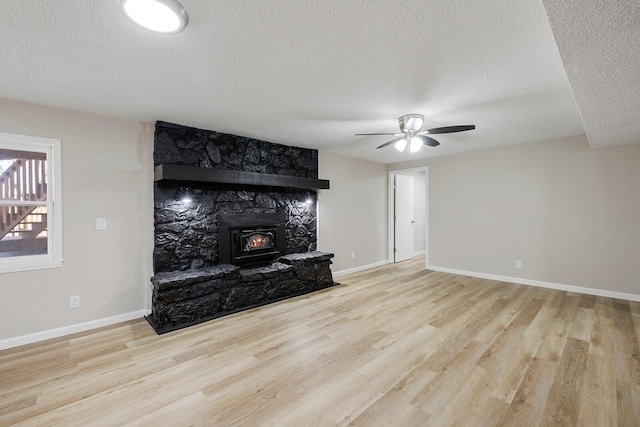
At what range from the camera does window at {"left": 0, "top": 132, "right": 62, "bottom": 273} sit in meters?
2.72

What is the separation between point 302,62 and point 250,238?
271 cm

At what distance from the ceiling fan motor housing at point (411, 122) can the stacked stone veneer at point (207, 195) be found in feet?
6.60

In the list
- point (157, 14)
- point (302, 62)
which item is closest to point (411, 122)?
point (302, 62)

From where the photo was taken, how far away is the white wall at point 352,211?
204 inches

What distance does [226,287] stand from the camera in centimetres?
347

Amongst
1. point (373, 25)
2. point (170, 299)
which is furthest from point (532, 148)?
point (170, 299)

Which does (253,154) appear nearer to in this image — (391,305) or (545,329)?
(391,305)

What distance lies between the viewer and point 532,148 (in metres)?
4.51

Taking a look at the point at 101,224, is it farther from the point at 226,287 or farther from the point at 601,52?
the point at 601,52

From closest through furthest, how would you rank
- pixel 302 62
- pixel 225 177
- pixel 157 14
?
pixel 157 14 → pixel 302 62 → pixel 225 177

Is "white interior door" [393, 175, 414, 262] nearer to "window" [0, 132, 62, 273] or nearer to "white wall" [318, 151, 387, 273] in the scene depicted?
"white wall" [318, 151, 387, 273]

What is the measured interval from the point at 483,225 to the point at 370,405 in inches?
170

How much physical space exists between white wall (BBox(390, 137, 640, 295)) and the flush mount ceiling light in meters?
5.12

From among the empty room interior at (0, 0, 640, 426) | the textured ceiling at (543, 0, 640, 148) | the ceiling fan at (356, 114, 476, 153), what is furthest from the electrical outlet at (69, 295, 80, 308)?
the textured ceiling at (543, 0, 640, 148)
